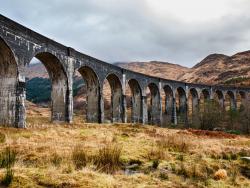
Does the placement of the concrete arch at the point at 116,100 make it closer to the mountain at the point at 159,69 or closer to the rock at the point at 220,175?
the rock at the point at 220,175

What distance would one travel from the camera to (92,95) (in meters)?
31.3

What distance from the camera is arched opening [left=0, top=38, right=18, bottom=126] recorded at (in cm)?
1913

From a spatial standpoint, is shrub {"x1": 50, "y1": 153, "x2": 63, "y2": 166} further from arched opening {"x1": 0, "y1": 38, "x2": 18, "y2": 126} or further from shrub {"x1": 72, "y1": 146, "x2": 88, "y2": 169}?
arched opening {"x1": 0, "y1": 38, "x2": 18, "y2": 126}

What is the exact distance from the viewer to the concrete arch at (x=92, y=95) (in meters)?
30.6

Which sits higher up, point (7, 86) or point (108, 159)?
point (7, 86)

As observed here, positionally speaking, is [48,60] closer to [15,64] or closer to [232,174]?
[15,64]

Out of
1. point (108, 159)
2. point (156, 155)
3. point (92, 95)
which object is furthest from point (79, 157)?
point (92, 95)

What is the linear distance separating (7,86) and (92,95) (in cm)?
1240

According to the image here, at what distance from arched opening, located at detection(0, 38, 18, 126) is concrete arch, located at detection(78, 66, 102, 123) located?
11055 millimetres

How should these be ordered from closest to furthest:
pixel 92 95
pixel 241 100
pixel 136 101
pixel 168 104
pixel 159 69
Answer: pixel 92 95, pixel 136 101, pixel 168 104, pixel 241 100, pixel 159 69

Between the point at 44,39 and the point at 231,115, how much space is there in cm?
2432

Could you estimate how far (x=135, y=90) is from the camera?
132 feet

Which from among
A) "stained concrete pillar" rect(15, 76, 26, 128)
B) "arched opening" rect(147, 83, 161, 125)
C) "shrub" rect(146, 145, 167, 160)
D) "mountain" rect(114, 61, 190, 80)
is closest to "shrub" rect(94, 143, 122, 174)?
"shrub" rect(146, 145, 167, 160)

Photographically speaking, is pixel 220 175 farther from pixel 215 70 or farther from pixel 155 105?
pixel 215 70
